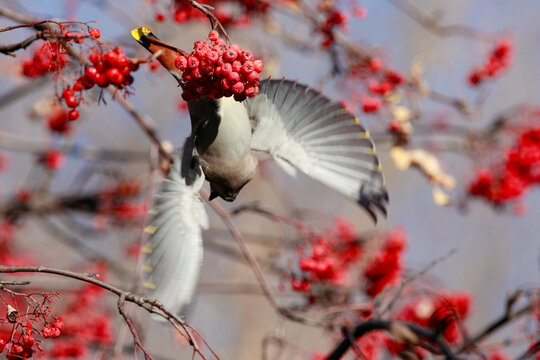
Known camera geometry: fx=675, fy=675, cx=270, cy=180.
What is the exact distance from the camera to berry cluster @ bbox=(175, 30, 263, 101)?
140cm

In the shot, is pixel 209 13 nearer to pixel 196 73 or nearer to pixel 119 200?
pixel 196 73

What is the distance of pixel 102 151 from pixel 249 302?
5255mm

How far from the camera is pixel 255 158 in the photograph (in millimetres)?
1889

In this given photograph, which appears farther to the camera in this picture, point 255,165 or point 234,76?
point 255,165

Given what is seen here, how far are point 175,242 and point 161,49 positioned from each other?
63 centimetres

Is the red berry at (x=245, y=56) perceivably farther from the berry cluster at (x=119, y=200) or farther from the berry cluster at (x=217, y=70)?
the berry cluster at (x=119, y=200)

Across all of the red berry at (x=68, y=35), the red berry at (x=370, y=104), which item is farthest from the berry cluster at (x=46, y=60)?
the red berry at (x=370, y=104)

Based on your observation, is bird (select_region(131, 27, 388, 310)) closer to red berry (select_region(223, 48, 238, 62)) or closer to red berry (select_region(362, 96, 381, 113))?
red berry (select_region(223, 48, 238, 62))

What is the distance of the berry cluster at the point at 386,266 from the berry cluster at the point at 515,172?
0.74m

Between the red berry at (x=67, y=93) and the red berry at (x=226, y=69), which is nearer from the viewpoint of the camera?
the red berry at (x=226, y=69)

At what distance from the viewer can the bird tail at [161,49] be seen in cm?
152

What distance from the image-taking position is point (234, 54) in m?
1.41

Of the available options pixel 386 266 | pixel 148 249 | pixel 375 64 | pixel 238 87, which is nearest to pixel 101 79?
pixel 238 87

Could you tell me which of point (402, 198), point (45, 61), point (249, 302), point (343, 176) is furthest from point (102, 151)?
point (402, 198)
